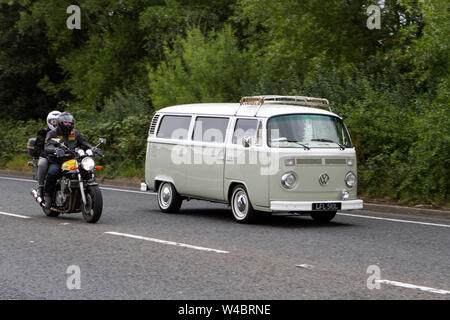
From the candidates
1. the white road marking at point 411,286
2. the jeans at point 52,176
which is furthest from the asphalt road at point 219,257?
the jeans at point 52,176

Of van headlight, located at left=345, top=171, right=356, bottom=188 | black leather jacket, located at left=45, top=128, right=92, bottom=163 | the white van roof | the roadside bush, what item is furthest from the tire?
the roadside bush

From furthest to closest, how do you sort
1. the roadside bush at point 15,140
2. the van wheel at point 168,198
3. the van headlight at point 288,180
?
the roadside bush at point 15,140, the van wheel at point 168,198, the van headlight at point 288,180

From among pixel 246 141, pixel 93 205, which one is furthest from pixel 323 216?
pixel 93 205

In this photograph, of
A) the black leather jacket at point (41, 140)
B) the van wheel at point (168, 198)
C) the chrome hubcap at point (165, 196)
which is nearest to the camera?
the black leather jacket at point (41, 140)

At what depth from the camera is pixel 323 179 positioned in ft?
40.1

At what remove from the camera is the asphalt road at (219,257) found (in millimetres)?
7250

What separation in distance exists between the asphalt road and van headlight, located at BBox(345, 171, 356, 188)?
26.6 inches

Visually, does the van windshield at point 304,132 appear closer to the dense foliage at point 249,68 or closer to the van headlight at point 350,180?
the van headlight at point 350,180

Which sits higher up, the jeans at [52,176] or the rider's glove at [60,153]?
the rider's glove at [60,153]

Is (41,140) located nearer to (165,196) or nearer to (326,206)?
(165,196)

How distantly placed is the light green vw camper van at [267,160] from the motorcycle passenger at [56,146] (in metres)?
1.95

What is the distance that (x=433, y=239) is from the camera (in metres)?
10.9

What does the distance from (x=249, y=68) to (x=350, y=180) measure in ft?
31.8
